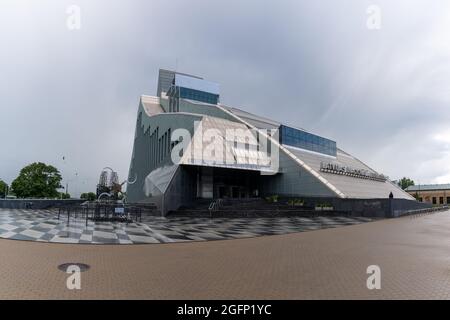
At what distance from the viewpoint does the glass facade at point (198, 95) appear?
73137 millimetres

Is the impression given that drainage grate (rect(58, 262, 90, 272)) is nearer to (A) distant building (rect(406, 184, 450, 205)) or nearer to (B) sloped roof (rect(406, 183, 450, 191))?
(A) distant building (rect(406, 184, 450, 205))

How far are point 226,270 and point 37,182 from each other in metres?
68.9

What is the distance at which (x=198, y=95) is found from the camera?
76688 millimetres

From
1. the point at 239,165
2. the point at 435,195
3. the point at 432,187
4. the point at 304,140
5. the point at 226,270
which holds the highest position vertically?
the point at 304,140

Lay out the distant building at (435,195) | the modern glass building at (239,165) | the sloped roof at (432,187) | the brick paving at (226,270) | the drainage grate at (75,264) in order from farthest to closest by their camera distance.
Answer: the sloped roof at (432,187), the distant building at (435,195), the modern glass building at (239,165), the drainage grate at (75,264), the brick paving at (226,270)

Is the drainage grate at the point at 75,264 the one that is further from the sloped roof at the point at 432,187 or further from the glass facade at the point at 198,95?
the sloped roof at the point at 432,187

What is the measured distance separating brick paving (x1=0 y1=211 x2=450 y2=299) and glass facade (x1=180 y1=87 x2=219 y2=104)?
64.3m

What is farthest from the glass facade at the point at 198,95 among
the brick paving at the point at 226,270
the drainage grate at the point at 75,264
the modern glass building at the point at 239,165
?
the drainage grate at the point at 75,264

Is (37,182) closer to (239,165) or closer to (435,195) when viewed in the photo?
(239,165)

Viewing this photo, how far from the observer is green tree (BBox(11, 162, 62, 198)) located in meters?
63.8

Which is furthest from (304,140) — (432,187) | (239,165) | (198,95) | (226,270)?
(432,187)

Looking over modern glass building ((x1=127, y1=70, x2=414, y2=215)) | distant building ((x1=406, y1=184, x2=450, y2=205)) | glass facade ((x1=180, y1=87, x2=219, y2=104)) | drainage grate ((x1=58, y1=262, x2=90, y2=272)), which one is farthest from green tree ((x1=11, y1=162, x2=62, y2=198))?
distant building ((x1=406, y1=184, x2=450, y2=205))

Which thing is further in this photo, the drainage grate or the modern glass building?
the modern glass building
